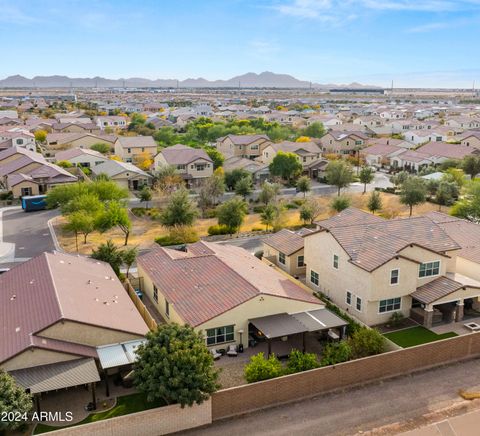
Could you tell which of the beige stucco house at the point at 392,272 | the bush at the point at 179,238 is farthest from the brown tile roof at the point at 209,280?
the bush at the point at 179,238

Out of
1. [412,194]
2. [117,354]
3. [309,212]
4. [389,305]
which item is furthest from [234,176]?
[117,354]

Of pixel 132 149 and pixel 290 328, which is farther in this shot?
pixel 132 149

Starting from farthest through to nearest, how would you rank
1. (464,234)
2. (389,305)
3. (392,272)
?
(464,234) < (389,305) < (392,272)

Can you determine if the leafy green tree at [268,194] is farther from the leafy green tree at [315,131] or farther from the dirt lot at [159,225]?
the leafy green tree at [315,131]

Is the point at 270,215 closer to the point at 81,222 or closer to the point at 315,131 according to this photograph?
the point at 81,222

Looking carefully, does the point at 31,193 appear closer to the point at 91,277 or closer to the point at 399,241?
the point at 91,277

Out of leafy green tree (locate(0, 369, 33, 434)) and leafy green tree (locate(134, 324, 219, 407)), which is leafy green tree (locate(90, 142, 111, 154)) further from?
leafy green tree (locate(0, 369, 33, 434))
